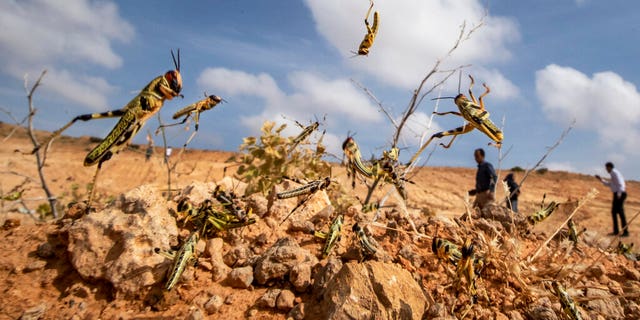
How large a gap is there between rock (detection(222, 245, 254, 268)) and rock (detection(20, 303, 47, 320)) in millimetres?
1362

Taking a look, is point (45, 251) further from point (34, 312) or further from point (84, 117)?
point (84, 117)

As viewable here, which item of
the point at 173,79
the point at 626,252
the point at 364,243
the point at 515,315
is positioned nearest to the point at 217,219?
the point at 364,243

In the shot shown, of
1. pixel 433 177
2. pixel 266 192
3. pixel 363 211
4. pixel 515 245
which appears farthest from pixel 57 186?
pixel 433 177

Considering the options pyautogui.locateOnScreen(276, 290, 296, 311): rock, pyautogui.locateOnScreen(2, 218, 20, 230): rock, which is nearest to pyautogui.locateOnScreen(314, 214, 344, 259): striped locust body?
pyautogui.locateOnScreen(276, 290, 296, 311): rock

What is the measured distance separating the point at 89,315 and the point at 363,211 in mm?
2814

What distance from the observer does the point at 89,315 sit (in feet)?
9.18

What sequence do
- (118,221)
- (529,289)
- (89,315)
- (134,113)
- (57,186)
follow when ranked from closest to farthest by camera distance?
(134,113), (89,315), (529,289), (118,221), (57,186)

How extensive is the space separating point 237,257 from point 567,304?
2653 millimetres

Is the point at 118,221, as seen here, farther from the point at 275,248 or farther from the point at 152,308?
the point at 275,248

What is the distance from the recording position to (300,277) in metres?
2.91

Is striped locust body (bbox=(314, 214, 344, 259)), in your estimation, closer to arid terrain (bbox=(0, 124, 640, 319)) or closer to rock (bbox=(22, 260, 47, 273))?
arid terrain (bbox=(0, 124, 640, 319))

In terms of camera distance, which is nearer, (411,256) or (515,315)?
(515,315)

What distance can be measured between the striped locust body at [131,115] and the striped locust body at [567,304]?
9.96 ft

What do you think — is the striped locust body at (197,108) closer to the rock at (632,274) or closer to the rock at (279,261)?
the rock at (279,261)
